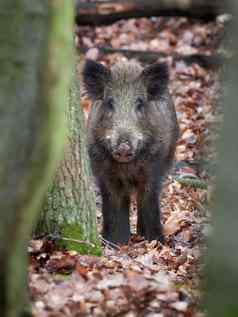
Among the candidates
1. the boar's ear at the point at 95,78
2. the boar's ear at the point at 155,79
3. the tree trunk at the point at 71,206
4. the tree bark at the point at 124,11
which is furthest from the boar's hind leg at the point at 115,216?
the tree bark at the point at 124,11

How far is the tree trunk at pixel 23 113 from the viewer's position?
13.9 ft

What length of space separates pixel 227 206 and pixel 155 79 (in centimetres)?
593

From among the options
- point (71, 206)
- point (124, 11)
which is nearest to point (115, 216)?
point (71, 206)

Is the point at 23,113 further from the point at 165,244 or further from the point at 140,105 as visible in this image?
the point at 140,105

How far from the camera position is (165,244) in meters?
9.58

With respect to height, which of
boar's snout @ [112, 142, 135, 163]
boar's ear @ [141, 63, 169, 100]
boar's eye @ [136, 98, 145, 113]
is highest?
boar's ear @ [141, 63, 169, 100]

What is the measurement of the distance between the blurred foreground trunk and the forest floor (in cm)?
40

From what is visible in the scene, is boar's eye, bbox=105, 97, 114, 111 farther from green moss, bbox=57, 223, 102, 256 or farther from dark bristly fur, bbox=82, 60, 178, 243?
green moss, bbox=57, 223, 102, 256

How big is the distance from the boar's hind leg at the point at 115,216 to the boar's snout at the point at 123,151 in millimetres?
749

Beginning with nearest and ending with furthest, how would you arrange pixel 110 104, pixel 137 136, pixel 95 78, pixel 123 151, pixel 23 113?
1. pixel 23 113
2. pixel 123 151
3. pixel 137 136
4. pixel 110 104
5. pixel 95 78

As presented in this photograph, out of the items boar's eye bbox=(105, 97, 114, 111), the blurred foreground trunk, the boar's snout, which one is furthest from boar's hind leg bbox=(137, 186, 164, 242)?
the blurred foreground trunk

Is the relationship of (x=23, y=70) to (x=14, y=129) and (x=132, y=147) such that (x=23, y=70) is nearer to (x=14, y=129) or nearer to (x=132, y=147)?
(x=14, y=129)

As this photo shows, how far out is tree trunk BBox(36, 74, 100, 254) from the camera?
732 centimetres

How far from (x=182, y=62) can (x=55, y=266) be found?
387 inches
